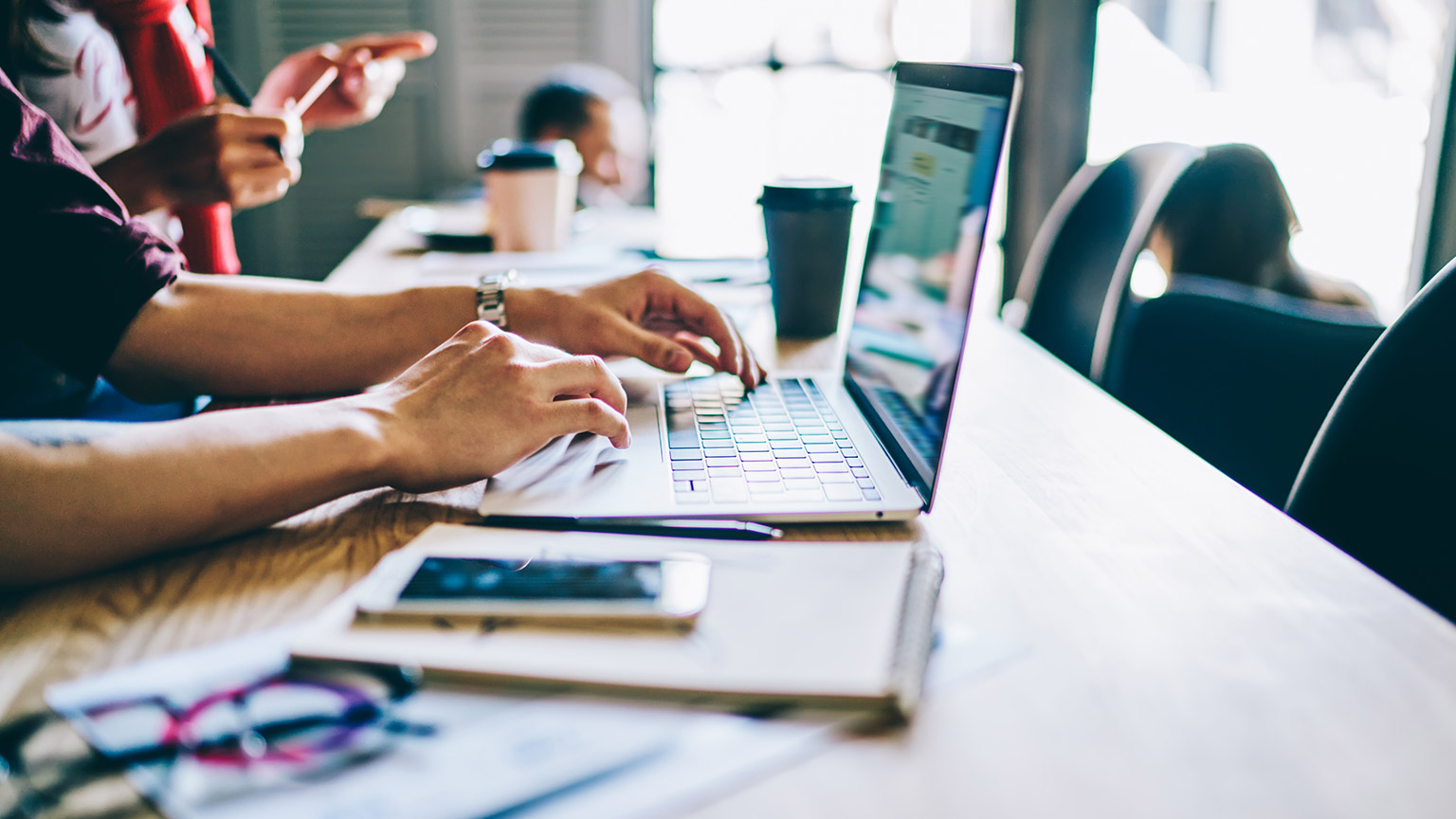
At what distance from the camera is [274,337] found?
33.4 inches

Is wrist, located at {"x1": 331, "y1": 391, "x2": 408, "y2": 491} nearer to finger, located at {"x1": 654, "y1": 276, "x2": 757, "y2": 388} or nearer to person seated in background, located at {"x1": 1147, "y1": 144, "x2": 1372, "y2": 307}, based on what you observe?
finger, located at {"x1": 654, "y1": 276, "x2": 757, "y2": 388}

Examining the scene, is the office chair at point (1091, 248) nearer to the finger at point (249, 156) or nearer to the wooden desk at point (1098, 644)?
the wooden desk at point (1098, 644)

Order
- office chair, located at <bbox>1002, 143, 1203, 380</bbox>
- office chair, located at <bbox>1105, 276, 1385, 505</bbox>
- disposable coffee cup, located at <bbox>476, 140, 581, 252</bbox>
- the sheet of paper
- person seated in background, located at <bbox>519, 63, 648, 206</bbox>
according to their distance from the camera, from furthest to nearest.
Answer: person seated in background, located at <bbox>519, 63, 648, 206</bbox> < disposable coffee cup, located at <bbox>476, 140, 581, 252</bbox> < office chair, located at <bbox>1002, 143, 1203, 380</bbox> < office chair, located at <bbox>1105, 276, 1385, 505</bbox> < the sheet of paper

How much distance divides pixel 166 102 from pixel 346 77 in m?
0.27

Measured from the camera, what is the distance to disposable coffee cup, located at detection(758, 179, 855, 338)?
109 cm

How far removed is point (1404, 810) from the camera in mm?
335

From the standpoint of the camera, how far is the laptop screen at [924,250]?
1.98ft

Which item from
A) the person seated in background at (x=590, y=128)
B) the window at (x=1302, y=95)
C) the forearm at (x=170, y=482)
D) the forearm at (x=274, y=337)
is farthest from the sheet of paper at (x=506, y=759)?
the window at (x=1302, y=95)

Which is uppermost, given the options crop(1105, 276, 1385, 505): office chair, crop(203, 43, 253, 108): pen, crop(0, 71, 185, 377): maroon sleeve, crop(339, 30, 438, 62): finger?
crop(339, 30, 438, 62): finger

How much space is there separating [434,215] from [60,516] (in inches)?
61.3

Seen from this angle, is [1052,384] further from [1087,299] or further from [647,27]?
[647,27]

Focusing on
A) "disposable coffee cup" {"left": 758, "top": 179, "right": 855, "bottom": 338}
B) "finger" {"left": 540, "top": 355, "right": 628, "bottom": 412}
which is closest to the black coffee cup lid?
"disposable coffee cup" {"left": 758, "top": 179, "right": 855, "bottom": 338}

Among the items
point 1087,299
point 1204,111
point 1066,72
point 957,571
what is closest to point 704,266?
point 1087,299

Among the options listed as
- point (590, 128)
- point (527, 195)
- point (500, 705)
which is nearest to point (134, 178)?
point (527, 195)
